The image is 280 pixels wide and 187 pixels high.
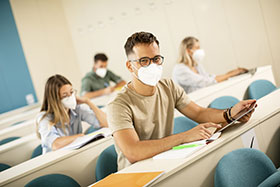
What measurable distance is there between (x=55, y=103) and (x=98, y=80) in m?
2.41

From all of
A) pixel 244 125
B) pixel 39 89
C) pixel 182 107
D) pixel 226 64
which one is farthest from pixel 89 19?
pixel 244 125

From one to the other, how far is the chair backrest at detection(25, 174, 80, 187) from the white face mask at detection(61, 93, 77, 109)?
939 mm

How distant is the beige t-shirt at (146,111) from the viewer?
159 cm

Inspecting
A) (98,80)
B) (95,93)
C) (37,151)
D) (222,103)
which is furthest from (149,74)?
(98,80)

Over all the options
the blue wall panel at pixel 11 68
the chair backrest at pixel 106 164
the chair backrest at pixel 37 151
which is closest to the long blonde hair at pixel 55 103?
the chair backrest at pixel 37 151

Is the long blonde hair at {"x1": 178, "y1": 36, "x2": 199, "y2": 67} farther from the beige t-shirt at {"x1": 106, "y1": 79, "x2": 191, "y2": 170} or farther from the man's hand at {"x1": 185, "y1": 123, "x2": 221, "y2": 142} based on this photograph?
the man's hand at {"x1": 185, "y1": 123, "x2": 221, "y2": 142}

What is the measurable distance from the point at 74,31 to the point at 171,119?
5.05 metres

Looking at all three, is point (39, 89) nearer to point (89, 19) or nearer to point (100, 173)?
point (89, 19)

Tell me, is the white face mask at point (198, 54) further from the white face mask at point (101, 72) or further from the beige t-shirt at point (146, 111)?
the beige t-shirt at point (146, 111)

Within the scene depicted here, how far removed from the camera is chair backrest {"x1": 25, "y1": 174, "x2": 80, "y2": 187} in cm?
168

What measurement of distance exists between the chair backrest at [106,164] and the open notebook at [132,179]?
488mm

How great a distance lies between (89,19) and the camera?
20.3ft

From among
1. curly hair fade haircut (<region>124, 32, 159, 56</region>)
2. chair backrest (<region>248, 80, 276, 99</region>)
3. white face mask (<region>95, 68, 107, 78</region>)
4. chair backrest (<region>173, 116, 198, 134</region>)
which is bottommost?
chair backrest (<region>248, 80, 276, 99</region>)

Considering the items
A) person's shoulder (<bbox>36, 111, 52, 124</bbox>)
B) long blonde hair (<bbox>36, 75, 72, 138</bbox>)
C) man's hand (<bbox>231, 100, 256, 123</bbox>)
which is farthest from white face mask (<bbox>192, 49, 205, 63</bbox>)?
man's hand (<bbox>231, 100, 256, 123</bbox>)
